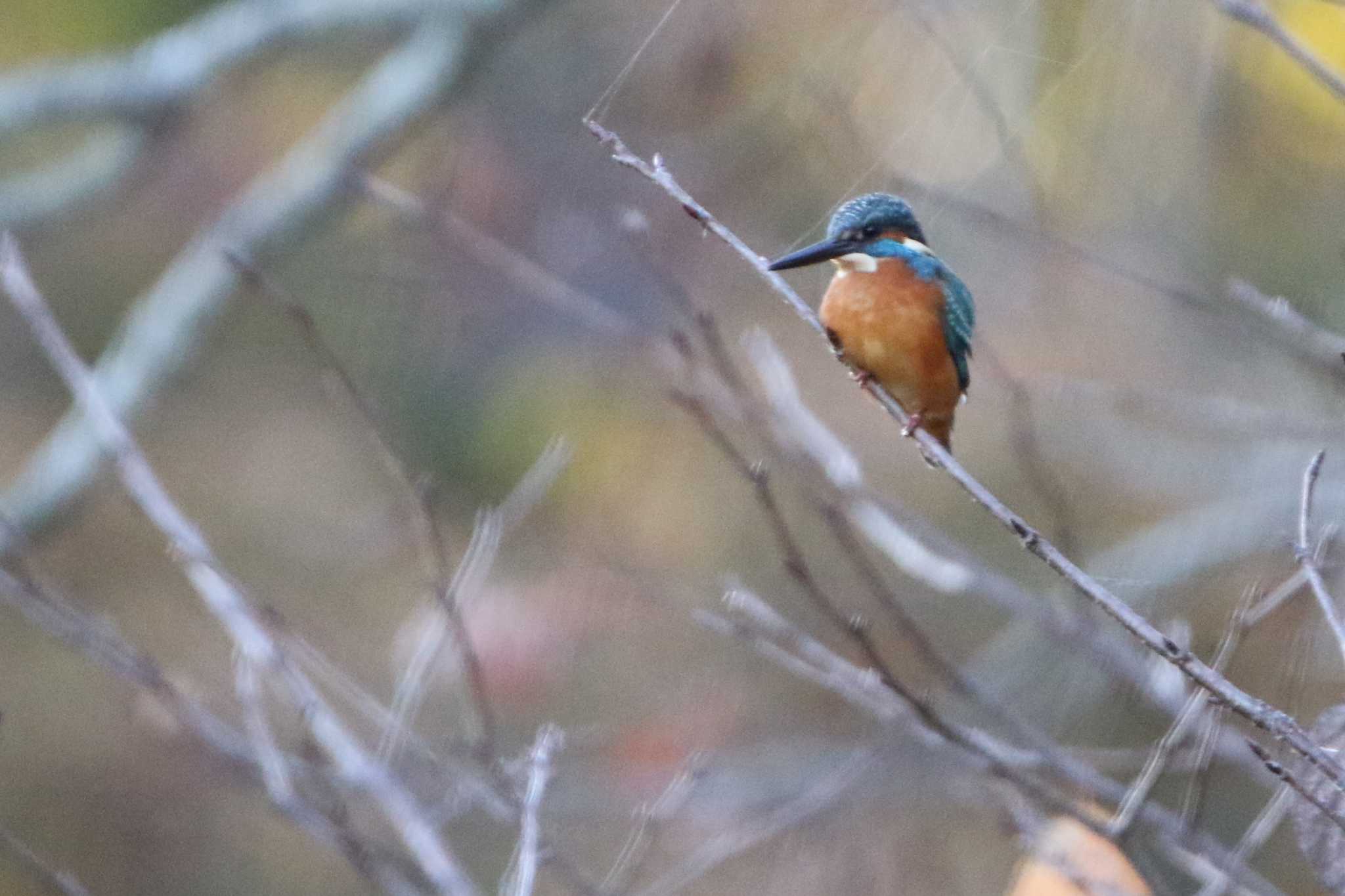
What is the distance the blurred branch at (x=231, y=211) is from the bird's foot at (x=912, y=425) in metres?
1.97

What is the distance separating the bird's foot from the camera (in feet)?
7.65

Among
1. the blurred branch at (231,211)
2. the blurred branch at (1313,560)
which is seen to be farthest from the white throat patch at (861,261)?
the blurred branch at (231,211)

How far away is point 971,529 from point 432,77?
2.06 m

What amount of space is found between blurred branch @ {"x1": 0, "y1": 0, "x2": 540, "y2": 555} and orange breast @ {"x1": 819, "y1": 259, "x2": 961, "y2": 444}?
186cm

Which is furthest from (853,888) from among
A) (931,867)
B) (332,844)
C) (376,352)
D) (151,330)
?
(376,352)

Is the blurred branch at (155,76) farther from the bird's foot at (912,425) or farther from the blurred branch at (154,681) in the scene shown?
the blurred branch at (154,681)

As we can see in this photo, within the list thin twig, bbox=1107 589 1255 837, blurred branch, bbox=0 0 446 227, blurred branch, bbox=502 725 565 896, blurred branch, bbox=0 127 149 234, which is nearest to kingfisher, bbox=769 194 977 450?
thin twig, bbox=1107 589 1255 837

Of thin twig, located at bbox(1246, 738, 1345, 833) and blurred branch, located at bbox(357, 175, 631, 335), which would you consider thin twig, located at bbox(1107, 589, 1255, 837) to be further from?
blurred branch, located at bbox(357, 175, 631, 335)

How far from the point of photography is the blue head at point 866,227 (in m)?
2.72

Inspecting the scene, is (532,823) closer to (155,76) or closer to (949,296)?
(949,296)

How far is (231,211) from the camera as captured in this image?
4828 millimetres

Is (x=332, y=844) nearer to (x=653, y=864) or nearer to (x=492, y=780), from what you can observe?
(x=492, y=780)

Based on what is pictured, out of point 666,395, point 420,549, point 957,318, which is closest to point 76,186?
point 420,549

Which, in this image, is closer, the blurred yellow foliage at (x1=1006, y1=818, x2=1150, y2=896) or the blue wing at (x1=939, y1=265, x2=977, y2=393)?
the blurred yellow foliage at (x1=1006, y1=818, x2=1150, y2=896)
